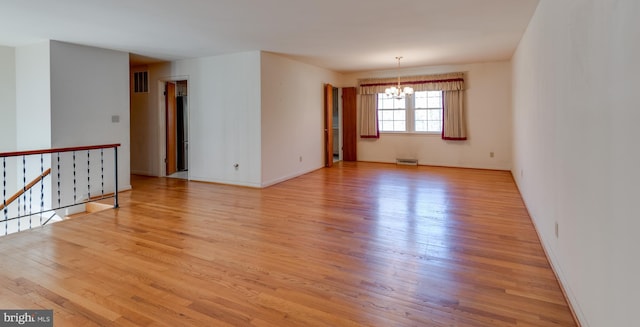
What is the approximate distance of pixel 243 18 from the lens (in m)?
4.09

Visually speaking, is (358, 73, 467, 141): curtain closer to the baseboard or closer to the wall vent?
the baseboard

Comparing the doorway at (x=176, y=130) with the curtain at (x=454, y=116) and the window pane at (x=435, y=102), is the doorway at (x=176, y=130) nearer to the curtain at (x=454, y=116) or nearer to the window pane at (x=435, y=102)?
the window pane at (x=435, y=102)

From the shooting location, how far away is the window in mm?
8418

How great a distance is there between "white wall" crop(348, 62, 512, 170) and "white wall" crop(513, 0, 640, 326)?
4.92 m

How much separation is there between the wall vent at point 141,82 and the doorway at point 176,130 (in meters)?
0.46

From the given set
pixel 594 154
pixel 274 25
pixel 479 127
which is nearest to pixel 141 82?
pixel 274 25

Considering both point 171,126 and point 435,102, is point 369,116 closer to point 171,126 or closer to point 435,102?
point 435,102

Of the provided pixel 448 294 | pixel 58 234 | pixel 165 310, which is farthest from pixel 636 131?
pixel 58 234

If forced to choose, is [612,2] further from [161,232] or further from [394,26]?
[161,232]

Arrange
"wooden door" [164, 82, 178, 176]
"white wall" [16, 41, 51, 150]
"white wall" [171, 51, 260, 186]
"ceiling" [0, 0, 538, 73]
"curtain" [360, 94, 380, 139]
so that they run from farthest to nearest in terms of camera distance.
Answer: "curtain" [360, 94, 380, 139], "wooden door" [164, 82, 178, 176], "white wall" [171, 51, 260, 186], "white wall" [16, 41, 51, 150], "ceiling" [0, 0, 538, 73]

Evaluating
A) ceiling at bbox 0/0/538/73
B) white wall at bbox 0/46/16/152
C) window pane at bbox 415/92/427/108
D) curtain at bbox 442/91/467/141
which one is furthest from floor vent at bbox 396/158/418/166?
white wall at bbox 0/46/16/152

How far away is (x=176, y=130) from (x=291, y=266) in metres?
6.17

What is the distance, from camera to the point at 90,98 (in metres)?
5.41

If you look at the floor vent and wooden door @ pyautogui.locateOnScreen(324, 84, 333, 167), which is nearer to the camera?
wooden door @ pyautogui.locateOnScreen(324, 84, 333, 167)
